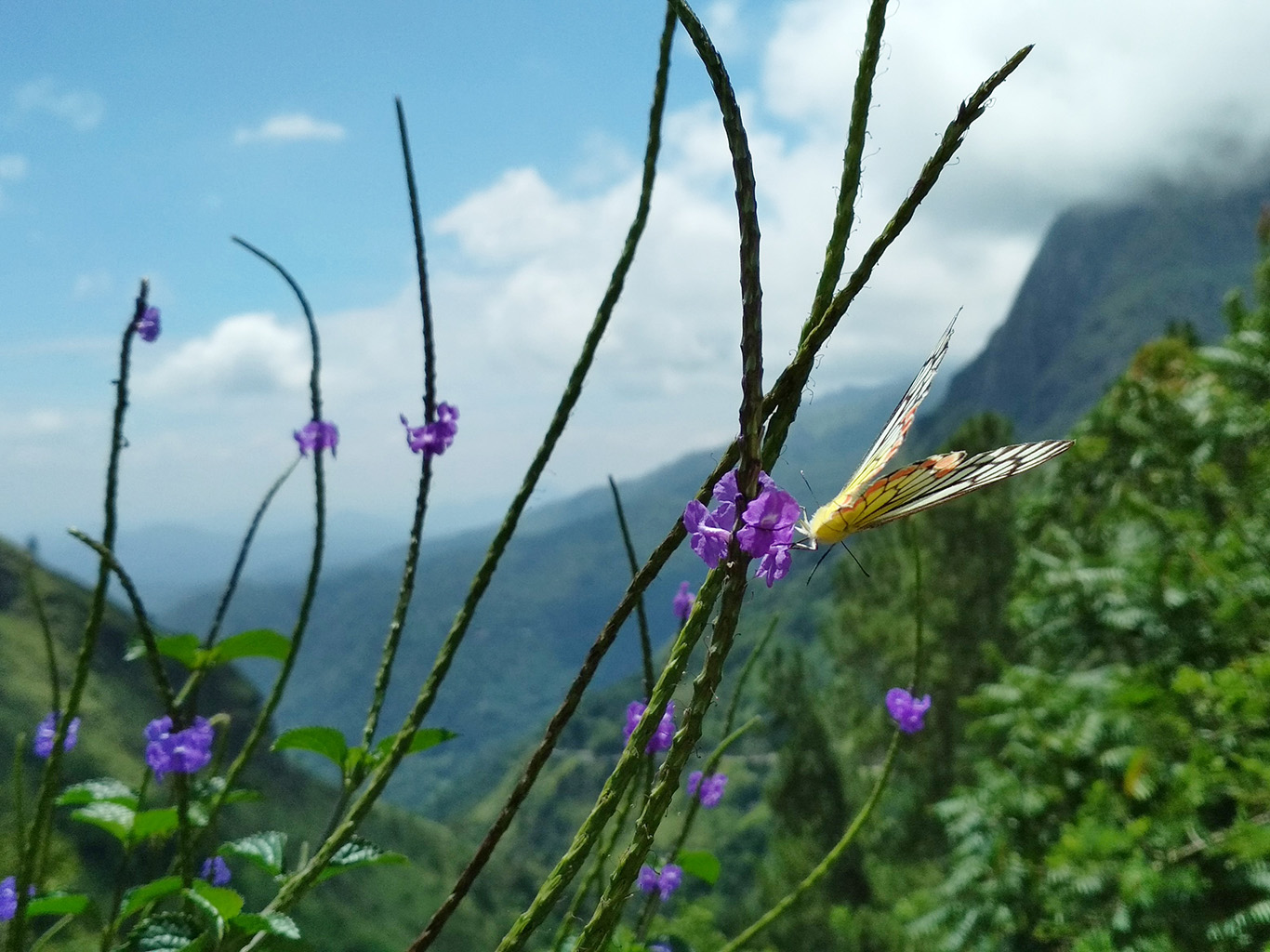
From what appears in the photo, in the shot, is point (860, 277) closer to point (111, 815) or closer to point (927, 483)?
point (927, 483)

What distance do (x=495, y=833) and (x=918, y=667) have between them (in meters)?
0.88

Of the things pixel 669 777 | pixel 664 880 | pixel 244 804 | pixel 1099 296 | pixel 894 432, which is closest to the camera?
pixel 669 777

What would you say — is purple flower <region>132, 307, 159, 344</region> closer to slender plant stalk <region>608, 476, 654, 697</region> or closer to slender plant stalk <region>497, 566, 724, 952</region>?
slender plant stalk <region>608, 476, 654, 697</region>

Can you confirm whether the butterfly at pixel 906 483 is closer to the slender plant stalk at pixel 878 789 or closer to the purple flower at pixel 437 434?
the slender plant stalk at pixel 878 789

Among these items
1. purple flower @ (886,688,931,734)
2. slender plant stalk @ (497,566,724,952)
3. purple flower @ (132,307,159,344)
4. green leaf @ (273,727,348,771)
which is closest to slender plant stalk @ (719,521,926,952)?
purple flower @ (886,688,931,734)

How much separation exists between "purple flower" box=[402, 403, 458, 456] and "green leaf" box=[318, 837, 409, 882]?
69 centimetres

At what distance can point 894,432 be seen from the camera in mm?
1217

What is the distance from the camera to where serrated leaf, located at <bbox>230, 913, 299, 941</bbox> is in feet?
4.13

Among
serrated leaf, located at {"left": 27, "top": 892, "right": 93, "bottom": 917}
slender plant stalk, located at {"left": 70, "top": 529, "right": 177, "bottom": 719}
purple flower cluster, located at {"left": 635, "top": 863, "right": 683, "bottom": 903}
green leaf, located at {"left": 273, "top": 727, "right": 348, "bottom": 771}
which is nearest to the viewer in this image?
slender plant stalk, located at {"left": 70, "top": 529, "right": 177, "bottom": 719}

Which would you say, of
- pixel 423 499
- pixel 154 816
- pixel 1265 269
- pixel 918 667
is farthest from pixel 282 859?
pixel 1265 269

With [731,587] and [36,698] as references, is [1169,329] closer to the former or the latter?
[731,587]

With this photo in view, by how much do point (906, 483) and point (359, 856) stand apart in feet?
3.74

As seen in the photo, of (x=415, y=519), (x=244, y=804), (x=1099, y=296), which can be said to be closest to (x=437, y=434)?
(x=415, y=519)

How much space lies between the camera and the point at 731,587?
76cm
